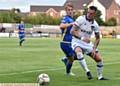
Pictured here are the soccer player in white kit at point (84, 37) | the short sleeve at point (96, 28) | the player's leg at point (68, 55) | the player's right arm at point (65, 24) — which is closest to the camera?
the soccer player in white kit at point (84, 37)

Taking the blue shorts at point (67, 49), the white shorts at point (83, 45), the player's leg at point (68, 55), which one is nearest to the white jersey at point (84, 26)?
the white shorts at point (83, 45)

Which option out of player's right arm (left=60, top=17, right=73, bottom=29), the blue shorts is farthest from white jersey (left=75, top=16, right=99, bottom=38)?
the blue shorts

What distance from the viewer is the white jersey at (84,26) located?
602 inches

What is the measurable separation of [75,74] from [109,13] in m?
154

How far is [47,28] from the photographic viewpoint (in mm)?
111438

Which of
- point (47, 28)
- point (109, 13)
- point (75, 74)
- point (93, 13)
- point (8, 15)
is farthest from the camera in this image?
point (109, 13)

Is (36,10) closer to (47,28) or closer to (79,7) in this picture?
(79,7)

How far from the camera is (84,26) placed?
15.4 m

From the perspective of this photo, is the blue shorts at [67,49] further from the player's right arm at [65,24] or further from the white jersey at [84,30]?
the white jersey at [84,30]

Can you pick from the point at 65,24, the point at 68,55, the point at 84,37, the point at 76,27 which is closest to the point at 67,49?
the point at 68,55

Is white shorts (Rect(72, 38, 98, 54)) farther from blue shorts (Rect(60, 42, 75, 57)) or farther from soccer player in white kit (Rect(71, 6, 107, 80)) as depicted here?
blue shorts (Rect(60, 42, 75, 57))

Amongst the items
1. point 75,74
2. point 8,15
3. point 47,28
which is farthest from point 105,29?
point 75,74

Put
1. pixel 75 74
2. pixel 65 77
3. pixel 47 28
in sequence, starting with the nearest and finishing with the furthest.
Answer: pixel 65 77
pixel 75 74
pixel 47 28

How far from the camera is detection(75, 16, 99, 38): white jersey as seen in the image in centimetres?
1530
